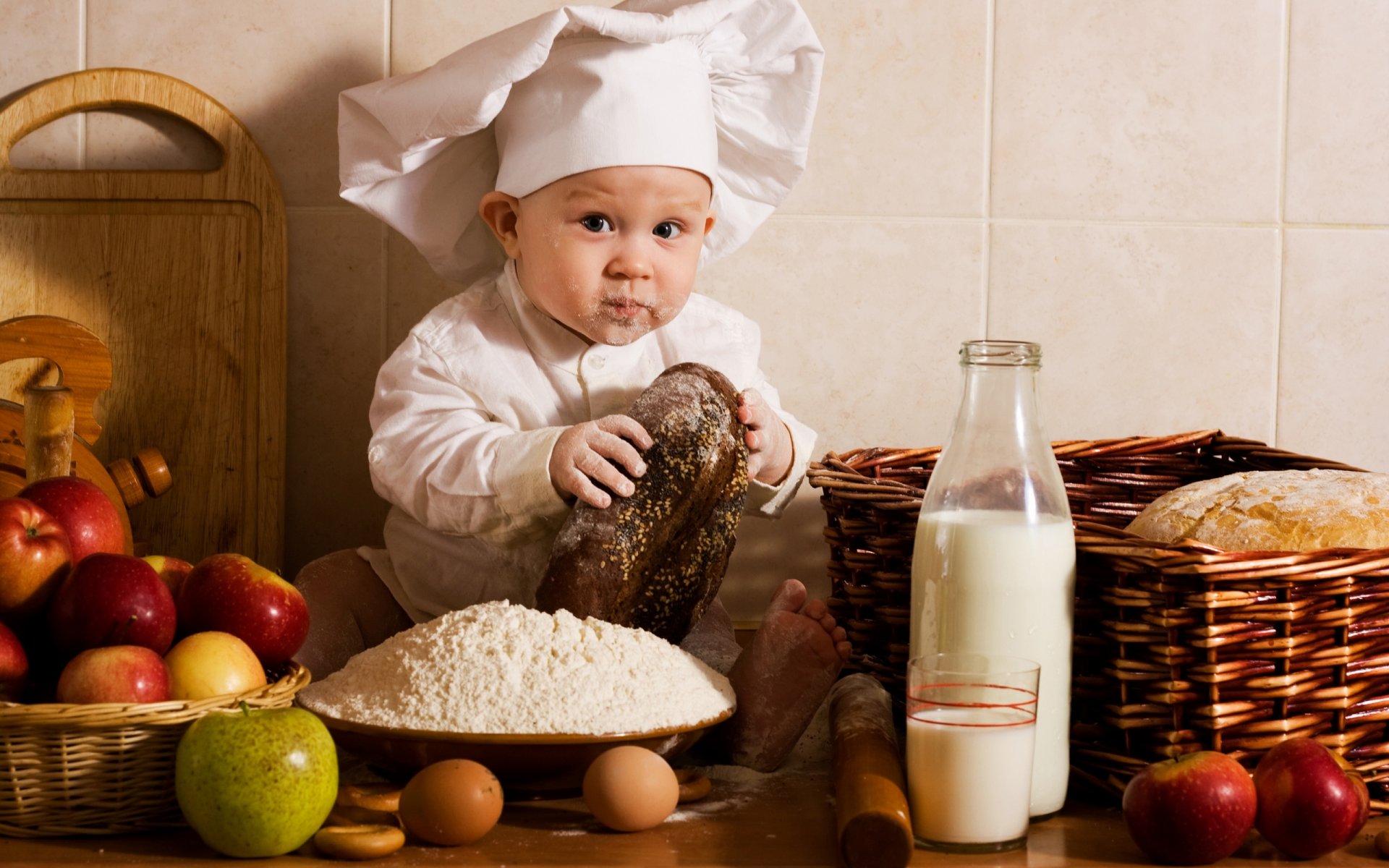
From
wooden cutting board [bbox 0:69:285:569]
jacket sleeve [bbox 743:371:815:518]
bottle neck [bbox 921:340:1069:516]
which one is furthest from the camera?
wooden cutting board [bbox 0:69:285:569]

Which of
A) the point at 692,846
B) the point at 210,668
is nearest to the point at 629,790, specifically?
the point at 692,846

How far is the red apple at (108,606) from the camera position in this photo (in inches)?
31.0

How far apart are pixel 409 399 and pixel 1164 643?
66 cm

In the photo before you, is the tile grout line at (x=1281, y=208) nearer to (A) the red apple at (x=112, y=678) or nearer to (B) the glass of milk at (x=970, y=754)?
(B) the glass of milk at (x=970, y=754)

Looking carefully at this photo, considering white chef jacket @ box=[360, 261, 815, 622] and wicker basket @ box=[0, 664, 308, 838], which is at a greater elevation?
white chef jacket @ box=[360, 261, 815, 622]

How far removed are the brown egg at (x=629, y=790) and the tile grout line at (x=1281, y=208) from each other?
0.99 meters

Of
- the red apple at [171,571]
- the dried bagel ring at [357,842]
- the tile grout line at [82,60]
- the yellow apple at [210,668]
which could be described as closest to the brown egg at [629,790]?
the dried bagel ring at [357,842]

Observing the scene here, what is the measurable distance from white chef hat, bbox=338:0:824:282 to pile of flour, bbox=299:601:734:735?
410mm

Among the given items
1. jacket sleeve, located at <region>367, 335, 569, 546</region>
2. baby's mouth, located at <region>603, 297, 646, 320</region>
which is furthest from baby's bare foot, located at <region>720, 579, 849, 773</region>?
baby's mouth, located at <region>603, 297, 646, 320</region>

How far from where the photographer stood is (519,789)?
0.89m

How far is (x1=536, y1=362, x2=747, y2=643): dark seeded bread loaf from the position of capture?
3.18 feet

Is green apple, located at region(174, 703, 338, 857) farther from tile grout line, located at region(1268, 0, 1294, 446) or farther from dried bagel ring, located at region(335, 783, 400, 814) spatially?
tile grout line, located at region(1268, 0, 1294, 446)

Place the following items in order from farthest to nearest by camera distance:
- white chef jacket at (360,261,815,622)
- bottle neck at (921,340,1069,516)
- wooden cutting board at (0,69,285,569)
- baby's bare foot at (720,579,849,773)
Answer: wooden cutting board at (0,69,285,569) → white chef jacket at (360,261,815,622) → baby's bare foot at (720,579,849,773) → bottle neck at (921,340,1069,516)

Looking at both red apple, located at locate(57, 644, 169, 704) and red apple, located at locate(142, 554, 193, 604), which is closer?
red apple, located at locate(57, 644, 169, 704)
